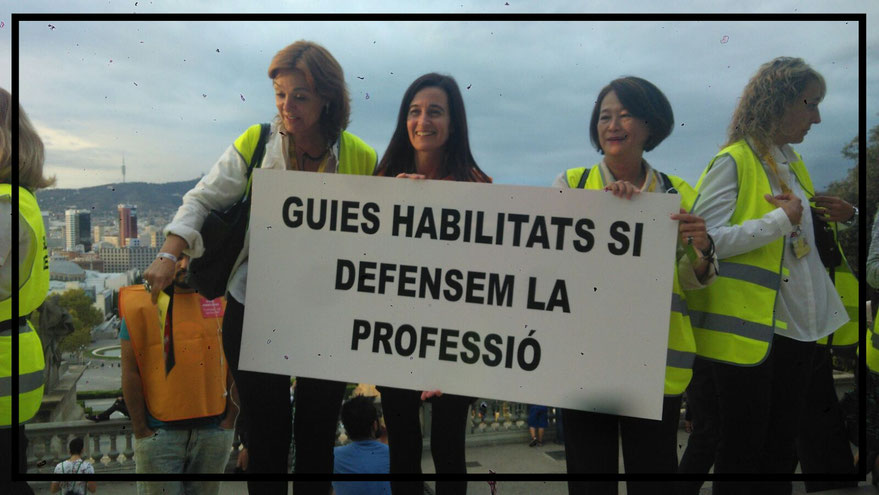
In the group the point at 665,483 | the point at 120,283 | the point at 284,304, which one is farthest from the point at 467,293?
the point at 120,283

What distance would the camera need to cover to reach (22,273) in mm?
2398

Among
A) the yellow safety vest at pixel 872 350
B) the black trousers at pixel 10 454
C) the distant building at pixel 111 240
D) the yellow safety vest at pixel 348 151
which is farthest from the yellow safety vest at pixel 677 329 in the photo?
the black trousers at pixel 10 454

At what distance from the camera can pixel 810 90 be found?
2.26m

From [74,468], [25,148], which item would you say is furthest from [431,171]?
[74,468]

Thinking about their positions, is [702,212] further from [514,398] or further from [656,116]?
[514,398]

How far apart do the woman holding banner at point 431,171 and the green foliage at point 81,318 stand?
120 cm

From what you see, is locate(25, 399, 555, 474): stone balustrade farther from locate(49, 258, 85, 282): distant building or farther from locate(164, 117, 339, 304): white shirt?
locate(164, 117, 339, 304): white shirt

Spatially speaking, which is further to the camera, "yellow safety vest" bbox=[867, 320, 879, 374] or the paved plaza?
"yellow safety vest" bbox=[867, 320, 879, 374]

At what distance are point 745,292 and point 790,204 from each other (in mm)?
381

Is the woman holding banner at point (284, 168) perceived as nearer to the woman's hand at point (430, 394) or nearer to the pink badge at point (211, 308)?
the pink badge at point (211, 308)

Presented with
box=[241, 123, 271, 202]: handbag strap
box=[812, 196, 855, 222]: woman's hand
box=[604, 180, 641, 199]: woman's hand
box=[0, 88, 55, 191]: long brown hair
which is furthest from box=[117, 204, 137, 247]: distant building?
box=[812, 196, 855, 222]: woman's hand

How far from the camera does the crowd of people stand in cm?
222

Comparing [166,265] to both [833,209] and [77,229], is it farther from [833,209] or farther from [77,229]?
[833,209]

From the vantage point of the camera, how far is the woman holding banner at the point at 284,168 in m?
2.25
